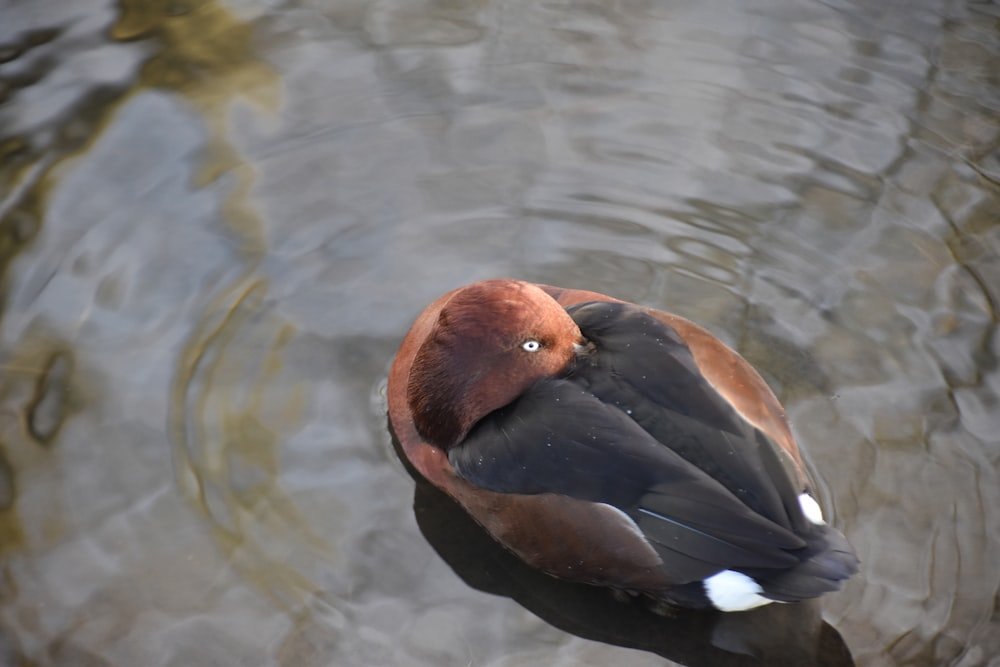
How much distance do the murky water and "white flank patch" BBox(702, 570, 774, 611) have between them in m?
0.27

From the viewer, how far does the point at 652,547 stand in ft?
10.8

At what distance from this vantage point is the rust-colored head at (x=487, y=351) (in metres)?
3.54

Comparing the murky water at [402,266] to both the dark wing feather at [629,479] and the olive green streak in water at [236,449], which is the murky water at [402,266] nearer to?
the olive green streak in water at [236,449]

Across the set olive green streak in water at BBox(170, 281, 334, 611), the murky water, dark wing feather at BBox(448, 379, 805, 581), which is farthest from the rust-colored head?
olive green streak in water at BBox(170, 281, 334, 611)

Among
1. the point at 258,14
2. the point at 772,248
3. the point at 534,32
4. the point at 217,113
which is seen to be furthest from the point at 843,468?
the point at 258,14

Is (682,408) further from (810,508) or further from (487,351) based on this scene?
(487,351)

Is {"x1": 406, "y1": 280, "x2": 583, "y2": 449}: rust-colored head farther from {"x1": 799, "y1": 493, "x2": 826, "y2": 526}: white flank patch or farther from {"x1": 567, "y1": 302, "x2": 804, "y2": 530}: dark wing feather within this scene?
{"x1": 799, "y1": 493, "x2": 826, "y2": 526}: white flank patch

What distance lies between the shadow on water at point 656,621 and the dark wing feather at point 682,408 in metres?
0.48

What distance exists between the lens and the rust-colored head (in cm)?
354

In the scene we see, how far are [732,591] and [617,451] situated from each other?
0.56 m

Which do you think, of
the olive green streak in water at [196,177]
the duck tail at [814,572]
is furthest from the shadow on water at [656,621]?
the olive green streak in water at [196,177]

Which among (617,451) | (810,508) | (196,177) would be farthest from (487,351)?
(196,177)

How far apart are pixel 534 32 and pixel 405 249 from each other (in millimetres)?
1637

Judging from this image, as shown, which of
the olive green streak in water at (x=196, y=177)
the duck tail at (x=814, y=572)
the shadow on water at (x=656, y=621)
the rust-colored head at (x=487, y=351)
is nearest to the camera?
the duck tail at (x=814, y=572)
